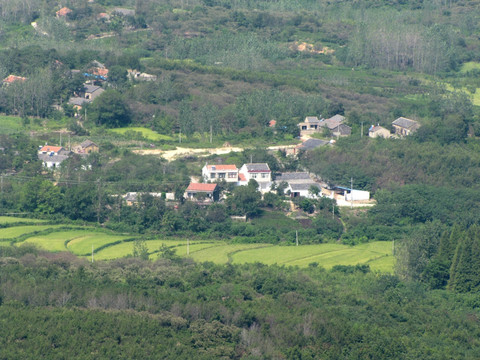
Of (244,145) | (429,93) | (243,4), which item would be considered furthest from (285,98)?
(243,4)

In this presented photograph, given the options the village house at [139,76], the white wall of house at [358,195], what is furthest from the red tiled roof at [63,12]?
the white wall of house at [358,195]

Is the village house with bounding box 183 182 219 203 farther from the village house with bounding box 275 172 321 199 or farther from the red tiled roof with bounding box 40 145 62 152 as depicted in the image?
the red tiled roof with bounding box 40 145 62 152

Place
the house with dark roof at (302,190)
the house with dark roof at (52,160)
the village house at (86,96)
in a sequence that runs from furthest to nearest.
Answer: the village house at (86,96) < the house with dark roof at (52,160) < the house with dark roof at (302,190)

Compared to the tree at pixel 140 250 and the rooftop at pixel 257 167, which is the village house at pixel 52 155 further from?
the rooftop at pixel 257 167

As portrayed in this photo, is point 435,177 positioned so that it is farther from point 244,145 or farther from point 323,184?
point 244,145

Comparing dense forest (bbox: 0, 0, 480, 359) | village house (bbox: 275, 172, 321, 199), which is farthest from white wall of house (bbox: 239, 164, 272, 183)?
dense forest (bbox: 0, 0, 480, 359)

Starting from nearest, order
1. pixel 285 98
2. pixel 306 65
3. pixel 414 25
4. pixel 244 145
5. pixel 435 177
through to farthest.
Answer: pixel 435 177, pixel 244 145, pixel 285 98, pixel 306 65, pixel 414 25

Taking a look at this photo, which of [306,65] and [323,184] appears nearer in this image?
[323,184]
